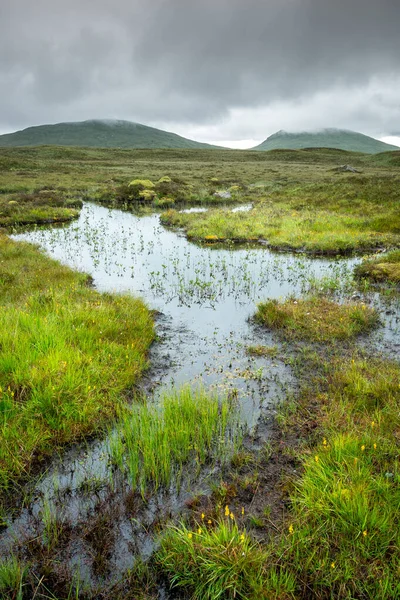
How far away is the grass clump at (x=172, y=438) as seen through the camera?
16.4ft

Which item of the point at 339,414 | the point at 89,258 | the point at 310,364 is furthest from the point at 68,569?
the point at 89,258

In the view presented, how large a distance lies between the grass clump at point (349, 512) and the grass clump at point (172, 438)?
135 centimetres

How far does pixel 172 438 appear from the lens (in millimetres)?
5418

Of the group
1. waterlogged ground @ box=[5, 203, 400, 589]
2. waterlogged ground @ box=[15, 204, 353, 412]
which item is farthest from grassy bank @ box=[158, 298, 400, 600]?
waterlogged ground @ box=[15, 204, 353, 412]

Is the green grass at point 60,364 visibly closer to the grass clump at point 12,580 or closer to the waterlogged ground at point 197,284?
the waterlogged ground at point 197,284

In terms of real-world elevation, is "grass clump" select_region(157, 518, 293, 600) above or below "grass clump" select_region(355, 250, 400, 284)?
below

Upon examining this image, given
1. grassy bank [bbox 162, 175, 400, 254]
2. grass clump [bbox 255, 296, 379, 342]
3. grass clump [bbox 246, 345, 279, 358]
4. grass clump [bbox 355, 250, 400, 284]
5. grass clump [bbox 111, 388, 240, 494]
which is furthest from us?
grassy bank [bbox 162, 175, 400, 254]

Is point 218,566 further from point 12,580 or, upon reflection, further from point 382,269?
point 382,269

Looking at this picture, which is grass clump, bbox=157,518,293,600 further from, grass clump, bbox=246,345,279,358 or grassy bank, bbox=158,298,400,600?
grass clump, bbox=246,345,279,358

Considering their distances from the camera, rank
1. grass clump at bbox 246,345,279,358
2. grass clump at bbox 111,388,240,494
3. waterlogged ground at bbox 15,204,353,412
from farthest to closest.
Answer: grass clump at bbox 246,345,279,358
waterlogged ground at bbox 15,204,353,412
grass clump at bbox 111,388,240,494

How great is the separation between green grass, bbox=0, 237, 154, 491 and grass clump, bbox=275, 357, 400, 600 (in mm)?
3427

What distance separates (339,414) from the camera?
593 centimetres

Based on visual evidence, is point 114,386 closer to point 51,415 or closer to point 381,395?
point 51,415

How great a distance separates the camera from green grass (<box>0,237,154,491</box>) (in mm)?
5417
